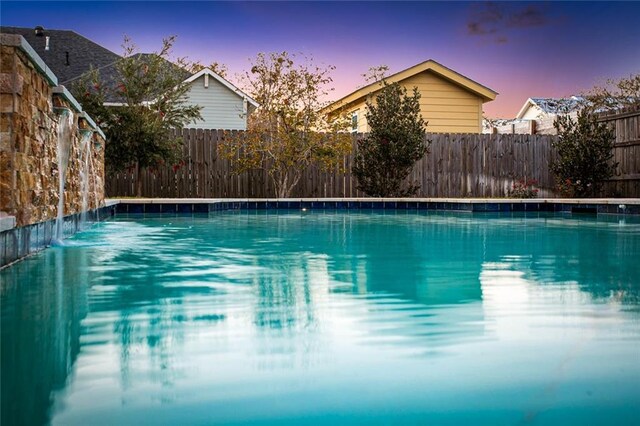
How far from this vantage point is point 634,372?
2270 mm

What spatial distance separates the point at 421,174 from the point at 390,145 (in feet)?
6.41

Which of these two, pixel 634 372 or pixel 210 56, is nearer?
pixel 634 372

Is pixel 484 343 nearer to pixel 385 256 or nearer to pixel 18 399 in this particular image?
pixel 18 399

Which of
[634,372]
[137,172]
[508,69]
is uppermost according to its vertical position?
[508,69]

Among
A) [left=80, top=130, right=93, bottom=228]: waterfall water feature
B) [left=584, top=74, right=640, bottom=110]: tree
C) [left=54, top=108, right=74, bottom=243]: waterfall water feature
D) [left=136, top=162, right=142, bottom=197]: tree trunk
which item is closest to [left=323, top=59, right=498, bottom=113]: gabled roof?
[left=584, top=74, right=640, bottom=110]: tree

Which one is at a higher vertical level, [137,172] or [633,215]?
[137,172]

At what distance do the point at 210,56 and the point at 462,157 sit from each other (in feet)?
32.8

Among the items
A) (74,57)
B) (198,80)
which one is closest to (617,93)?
(198,80)

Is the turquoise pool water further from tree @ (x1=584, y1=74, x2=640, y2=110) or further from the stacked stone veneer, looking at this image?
tree @ (x1=584, y1=74, x2=640, y2=110)

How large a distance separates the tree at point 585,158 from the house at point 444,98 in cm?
550

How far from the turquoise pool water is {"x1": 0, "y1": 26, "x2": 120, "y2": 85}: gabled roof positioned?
652 inches

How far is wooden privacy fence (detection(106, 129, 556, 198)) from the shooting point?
15555 millimetres

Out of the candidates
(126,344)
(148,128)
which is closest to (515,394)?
(126,344)

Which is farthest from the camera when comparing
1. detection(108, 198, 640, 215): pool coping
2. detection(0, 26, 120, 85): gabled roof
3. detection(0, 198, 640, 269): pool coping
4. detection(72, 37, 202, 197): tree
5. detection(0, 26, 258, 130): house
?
detection(0, 26, 258, 130): house
